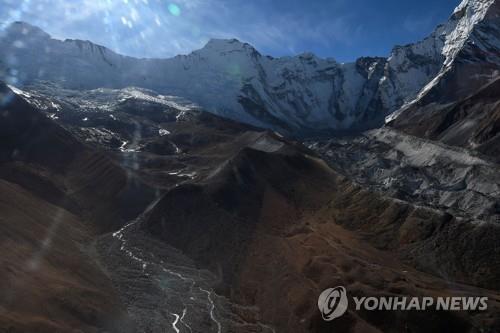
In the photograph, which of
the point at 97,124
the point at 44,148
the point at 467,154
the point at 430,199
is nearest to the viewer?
the point at 430,199

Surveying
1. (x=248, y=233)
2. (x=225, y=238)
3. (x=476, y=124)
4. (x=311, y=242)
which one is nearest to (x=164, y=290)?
(x=225, y=238)

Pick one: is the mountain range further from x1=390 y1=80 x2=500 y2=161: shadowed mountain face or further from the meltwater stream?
x1=390 y1=80 x2=500 y2=161: shadowed mountain face

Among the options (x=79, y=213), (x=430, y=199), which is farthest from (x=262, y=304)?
(x=430, y=199)

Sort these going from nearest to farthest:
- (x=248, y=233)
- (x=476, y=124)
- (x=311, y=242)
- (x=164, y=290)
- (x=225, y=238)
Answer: (x=164, y=290) → (x=311, y=242) → (x=225, y=238) → (x=248, y=233) → (x=476, y=124)

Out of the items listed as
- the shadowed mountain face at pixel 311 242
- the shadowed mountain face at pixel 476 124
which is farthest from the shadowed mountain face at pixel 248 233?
the shadowed mountain face at pixel 476 124

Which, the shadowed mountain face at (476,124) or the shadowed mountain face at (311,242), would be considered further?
the shadowed mountain face at (476,124)

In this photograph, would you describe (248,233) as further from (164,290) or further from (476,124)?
(476,124)

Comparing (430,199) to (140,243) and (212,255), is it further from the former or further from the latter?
(140,243)

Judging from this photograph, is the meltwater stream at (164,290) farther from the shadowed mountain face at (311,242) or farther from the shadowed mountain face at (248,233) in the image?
the shadowed mountain face at (311,242)

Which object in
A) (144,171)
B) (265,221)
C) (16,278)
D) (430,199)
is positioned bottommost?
(16,278)
